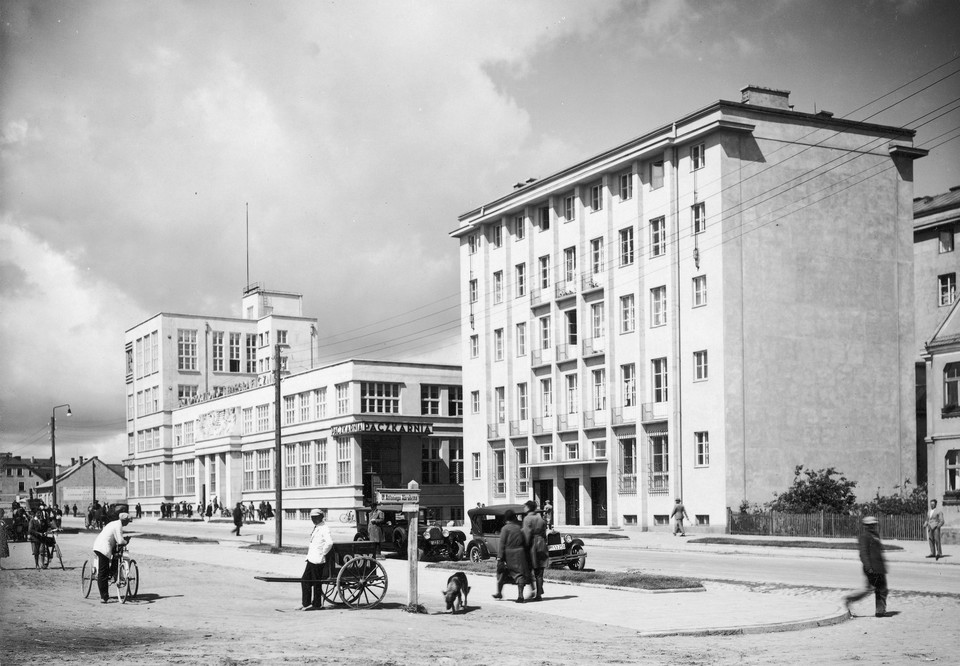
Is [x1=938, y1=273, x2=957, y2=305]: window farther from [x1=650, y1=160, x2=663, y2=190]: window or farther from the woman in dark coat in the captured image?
the woman in dark coat

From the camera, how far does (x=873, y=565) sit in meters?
17.8

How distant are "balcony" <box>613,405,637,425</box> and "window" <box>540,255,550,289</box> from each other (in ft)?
33.1

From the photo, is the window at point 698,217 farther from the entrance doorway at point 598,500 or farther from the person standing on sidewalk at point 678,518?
the entrance doorway at point 598,500

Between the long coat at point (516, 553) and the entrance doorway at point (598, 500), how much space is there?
3957 cm

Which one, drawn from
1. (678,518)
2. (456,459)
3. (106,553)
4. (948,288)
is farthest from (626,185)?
(106,553)

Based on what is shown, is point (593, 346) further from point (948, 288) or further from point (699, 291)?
point (948, 288)

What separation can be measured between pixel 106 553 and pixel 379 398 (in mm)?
58800

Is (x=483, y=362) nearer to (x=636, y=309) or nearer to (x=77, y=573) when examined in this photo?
(x=636, y=309)

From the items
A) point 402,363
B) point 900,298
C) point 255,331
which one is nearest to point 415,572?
point 900,298

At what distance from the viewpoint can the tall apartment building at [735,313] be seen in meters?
52.0

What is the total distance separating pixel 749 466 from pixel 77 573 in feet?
104

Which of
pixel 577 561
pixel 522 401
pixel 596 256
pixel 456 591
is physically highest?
pixel 596 256

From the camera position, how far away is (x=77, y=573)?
29.6m

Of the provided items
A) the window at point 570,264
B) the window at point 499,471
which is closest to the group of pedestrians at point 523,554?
the window at point 570,264
